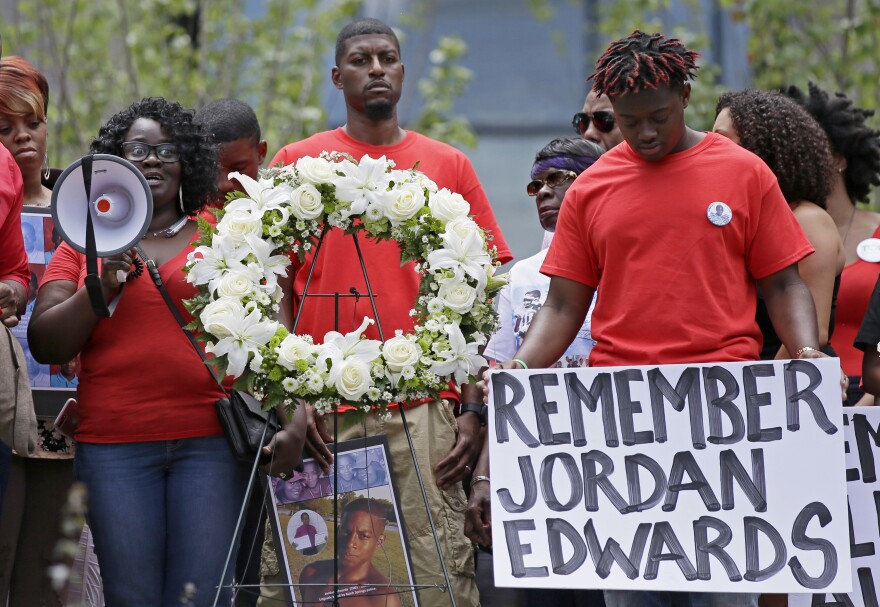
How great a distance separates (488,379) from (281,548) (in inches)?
52.0

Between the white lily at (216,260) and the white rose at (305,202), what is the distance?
25cm

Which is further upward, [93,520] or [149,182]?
[149,182]

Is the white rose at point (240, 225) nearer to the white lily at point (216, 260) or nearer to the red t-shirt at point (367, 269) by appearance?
the white lily at point (216, 260)

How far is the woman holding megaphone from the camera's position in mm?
4828

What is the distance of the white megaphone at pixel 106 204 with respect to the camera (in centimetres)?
476

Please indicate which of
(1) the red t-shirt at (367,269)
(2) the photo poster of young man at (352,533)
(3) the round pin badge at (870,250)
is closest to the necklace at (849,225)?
(3) the round pin badge at (870,250)

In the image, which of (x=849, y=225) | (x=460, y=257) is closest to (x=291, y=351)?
(x=460, y=257)

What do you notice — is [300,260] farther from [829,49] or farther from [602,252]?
[829,49]

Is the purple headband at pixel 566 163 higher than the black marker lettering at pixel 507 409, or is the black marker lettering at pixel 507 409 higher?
the purple headband at pixel 566 163

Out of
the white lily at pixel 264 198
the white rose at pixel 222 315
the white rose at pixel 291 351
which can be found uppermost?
the white lily at pixel 264 198

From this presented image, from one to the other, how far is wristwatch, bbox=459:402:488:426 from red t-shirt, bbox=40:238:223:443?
114 centimetres

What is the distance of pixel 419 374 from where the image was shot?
15.8ft

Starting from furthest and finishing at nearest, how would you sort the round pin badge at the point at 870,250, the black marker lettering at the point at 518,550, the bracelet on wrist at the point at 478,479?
the round pin badge at the point at 870,250 < the bracelet on wrist at the point at 478,479 < the black marker lettering at the point at 518,550

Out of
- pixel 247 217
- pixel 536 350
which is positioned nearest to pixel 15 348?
pixel 247 217
